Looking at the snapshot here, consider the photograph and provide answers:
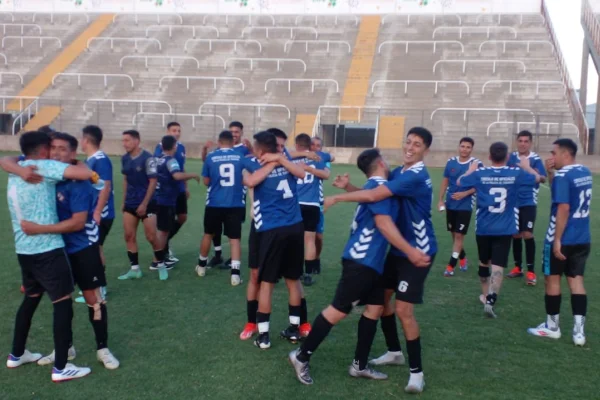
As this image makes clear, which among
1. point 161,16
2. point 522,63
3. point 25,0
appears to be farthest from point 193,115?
point 25,0

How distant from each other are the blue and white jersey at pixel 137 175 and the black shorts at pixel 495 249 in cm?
407

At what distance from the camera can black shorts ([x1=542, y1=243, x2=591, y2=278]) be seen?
→ 536 cm

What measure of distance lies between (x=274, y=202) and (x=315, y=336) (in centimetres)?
134

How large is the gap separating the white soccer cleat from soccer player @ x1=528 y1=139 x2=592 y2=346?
4061 mm

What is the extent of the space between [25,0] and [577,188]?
4114 centimetres

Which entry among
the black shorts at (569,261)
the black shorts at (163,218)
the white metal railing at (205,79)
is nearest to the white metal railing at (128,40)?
the white metal railing at (205,79)

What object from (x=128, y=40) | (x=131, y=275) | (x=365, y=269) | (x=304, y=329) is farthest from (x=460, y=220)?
(x=128, y=40)

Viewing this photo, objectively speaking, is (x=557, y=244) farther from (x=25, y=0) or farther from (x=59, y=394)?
(x=25, y=0)

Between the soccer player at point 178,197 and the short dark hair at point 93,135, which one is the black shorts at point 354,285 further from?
the soccer player at point 178,197

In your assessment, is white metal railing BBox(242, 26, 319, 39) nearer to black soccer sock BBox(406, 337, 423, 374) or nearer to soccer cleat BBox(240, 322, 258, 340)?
soccer cleat BBox(240, 322, 258, 340)

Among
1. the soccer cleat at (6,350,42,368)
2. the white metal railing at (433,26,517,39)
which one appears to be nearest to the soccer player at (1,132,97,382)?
the soccer cleat at (6,350,42,368)

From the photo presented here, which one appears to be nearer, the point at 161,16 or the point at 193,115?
the point at 193,115

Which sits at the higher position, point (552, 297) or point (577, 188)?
point (577, 188)

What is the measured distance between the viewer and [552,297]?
5.52 m
